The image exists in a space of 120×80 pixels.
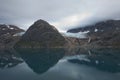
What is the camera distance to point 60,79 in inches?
1629

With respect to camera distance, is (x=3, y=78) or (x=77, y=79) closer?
(x=77, y=79)

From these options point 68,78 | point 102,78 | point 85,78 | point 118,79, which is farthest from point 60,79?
point 118,79

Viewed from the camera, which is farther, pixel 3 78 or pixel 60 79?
pixel 3 78

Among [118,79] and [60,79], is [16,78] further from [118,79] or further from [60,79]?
Result: [118,79]

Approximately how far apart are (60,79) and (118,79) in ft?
37.2

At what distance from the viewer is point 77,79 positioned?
40.9 meters

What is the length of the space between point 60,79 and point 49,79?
216cm

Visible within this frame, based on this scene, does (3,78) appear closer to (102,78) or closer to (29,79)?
(29,79)

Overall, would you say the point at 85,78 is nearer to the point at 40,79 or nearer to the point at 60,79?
the point at 60,79

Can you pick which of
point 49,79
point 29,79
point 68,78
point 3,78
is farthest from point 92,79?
point 3,78

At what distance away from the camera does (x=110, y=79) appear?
135 feet

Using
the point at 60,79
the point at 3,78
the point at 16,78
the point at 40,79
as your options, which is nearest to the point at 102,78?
the point at 60,79

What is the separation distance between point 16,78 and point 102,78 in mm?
17791

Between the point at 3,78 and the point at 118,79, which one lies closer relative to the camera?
the point at 118,79
